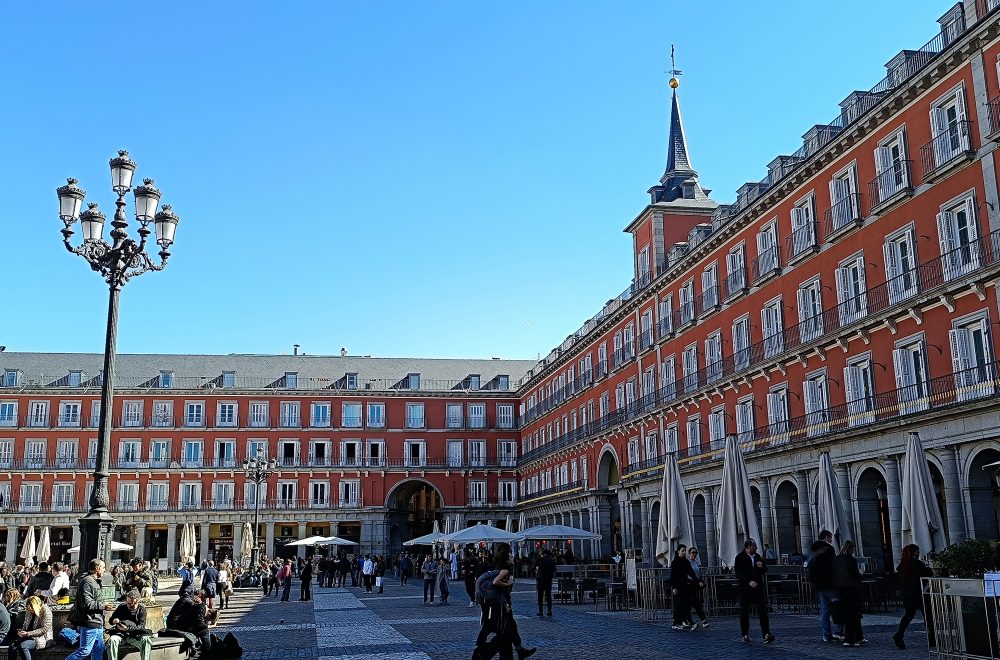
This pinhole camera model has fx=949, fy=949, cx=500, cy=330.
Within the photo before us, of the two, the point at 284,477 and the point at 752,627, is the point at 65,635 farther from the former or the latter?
the point at 284,477

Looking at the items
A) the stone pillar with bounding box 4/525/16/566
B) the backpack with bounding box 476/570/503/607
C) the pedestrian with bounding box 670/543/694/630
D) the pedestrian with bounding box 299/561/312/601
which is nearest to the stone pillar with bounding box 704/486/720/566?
the pedestrian with bounding box 299/561/312/601

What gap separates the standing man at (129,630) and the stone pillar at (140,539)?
2176 inches

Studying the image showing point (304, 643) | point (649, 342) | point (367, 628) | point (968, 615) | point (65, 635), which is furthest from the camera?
point (649, 342)

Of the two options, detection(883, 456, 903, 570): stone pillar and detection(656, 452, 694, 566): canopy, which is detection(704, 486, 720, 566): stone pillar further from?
detection(656, 452, 694, 566): canopy

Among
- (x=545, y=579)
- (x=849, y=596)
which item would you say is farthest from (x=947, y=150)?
(x=545, y=579)

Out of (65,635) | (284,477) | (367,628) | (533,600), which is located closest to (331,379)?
(284,477)

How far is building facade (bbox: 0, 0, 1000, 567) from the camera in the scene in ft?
76.3

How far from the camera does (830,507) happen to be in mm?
21344

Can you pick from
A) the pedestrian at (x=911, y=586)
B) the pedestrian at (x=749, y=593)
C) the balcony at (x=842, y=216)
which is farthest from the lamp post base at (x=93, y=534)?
the balcony at (x=842, y=216)

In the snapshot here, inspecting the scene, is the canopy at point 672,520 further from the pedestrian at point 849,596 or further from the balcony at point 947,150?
the balcony at point 947,150

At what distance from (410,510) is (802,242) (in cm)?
5184

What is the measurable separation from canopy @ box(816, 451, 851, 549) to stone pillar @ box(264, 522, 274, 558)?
49640mm

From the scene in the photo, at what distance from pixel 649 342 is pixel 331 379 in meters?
34.1

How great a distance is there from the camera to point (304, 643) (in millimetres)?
16297
